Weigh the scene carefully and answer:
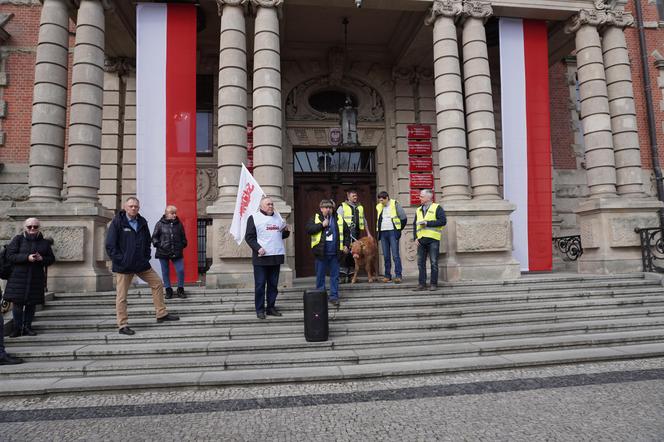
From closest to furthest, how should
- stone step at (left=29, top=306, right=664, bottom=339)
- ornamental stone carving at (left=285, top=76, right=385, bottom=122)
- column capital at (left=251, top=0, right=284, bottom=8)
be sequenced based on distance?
stone step at (left=29, top=306, right=664, bottom=339) → column capital at (left=251, top=0, right=284, bottom=8) → ornamental stone carving at (left=285, top=76, right=385, bottom=122)

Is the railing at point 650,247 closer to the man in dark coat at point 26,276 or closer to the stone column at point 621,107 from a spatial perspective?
the stone column at point 621,107

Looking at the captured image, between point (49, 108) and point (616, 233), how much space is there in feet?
43.6

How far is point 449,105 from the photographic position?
10320 millimetres

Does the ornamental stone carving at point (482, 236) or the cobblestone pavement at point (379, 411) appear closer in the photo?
the cobblestone pavement at point (379, 411)

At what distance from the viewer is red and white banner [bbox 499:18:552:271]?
34.2 feet

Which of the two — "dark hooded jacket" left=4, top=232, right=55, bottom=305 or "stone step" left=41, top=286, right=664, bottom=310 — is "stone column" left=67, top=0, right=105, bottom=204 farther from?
"dark hooded jacket" left=4, top=232, right=55, bottom=305

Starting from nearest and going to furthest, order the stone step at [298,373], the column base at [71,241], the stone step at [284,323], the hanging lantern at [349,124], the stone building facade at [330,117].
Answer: the stone step at [298,373], the stone step at [284,323], the column base at [71,241], the stone building facade at [330,117], the hanging lantern at [349,124]

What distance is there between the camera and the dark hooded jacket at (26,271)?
21.0 ft

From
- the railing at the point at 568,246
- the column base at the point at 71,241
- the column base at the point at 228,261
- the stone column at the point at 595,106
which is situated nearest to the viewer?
the column base at the point at 71,241

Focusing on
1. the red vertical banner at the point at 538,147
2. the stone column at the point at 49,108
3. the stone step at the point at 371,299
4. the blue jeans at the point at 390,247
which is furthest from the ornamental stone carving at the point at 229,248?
the red vertical banner at the point at 538,147

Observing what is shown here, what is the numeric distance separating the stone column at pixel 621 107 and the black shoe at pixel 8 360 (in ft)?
42.6

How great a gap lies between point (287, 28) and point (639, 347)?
11753 millimetres

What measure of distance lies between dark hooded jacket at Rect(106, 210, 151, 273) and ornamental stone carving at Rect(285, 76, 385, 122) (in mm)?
8277

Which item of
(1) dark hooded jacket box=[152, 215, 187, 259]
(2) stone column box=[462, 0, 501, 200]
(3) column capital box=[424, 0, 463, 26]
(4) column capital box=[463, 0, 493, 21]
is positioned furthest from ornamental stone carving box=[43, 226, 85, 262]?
(4) column capital box=[463, 0, 493, 21]
